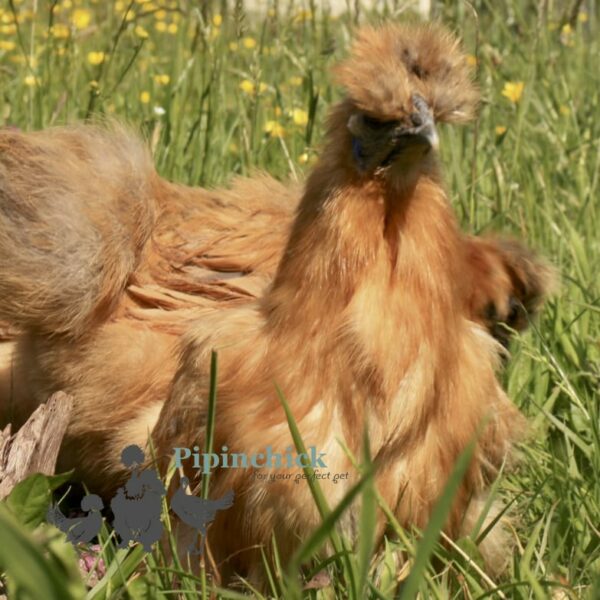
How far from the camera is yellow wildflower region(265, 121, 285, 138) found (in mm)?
4480

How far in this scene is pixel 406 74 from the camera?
2523 mm

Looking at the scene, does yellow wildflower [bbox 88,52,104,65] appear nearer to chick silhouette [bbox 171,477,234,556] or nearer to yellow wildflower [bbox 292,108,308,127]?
yellow wildflower [bbox 292,108,308,127]

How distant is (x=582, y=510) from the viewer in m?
2.71

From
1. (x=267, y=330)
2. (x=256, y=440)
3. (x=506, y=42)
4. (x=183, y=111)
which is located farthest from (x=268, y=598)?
(x=506, y=42)

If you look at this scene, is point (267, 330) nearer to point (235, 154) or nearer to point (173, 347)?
point (173, 347)

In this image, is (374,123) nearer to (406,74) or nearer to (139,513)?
(406,74)

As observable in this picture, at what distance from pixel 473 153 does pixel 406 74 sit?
1570 mm

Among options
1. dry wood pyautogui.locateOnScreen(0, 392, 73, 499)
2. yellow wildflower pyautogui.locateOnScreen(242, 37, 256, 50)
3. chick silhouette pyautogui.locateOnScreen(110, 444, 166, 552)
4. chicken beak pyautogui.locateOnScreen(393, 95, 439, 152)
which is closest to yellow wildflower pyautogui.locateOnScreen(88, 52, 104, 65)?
yellow wildflower pyautogui.locateOnScreen(242, 37, 256, 50)

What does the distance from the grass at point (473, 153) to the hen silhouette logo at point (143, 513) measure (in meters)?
0.06

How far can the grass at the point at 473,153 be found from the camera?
2576 mm

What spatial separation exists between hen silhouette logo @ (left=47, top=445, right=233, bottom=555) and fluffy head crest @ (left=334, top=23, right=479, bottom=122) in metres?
0.89

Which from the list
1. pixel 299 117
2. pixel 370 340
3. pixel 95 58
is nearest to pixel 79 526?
pixel 370 340

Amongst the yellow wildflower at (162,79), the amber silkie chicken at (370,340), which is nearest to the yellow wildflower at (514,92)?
the yellow wildflower at (162,79)

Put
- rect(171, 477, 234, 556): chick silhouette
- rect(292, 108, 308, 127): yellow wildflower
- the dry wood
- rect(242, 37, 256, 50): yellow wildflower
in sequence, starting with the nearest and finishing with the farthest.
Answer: rect(171, 477, 234, 556): chick silhouette < the dry wood < rect(292, 108, 308, 127): yellow wildflower < rect(242, 37, 256, 50): yellow wildflower
